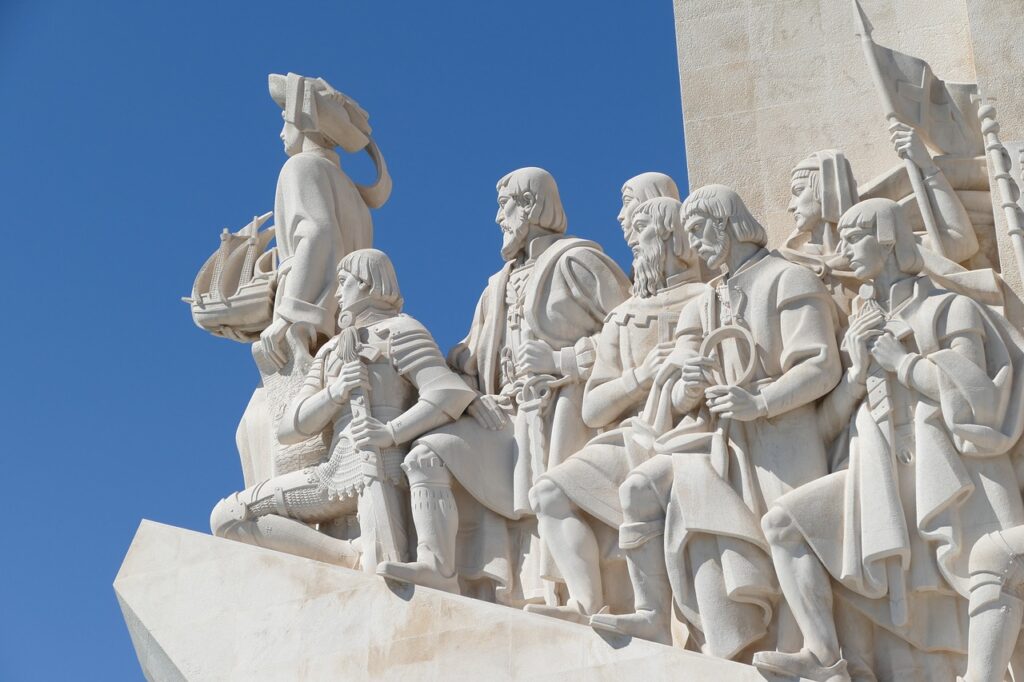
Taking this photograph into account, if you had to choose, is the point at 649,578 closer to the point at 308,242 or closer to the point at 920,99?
the point at 920,99

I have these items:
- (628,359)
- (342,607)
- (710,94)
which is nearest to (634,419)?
(628,359)

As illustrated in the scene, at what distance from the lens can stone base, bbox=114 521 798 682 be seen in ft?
27.0

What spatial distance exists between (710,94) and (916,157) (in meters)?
1.64

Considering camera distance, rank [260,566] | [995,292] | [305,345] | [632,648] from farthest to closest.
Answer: [305,345], [260,566], [995,292], [632,648]

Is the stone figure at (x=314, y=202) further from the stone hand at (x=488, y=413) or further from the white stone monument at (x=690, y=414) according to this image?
the stone hand at (x=488, y=413)

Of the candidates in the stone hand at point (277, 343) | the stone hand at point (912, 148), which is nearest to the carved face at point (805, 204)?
the stone hand at point (912, 148)

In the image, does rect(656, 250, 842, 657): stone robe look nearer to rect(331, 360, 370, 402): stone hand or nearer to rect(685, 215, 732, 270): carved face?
rect(685, 215, 732, 270): carved face

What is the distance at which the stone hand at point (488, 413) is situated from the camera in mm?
9391

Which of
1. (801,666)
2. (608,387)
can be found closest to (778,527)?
(801,666)

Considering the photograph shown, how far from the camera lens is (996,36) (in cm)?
932

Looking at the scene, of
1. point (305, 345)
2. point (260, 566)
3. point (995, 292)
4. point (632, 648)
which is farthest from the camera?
point (305, 345)

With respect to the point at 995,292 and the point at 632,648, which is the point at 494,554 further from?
the point at 995,292

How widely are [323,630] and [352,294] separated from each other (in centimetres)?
179

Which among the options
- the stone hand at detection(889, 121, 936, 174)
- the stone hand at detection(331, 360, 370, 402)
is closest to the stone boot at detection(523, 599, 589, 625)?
the stone hand at detection(331, 360, 370, 402)
